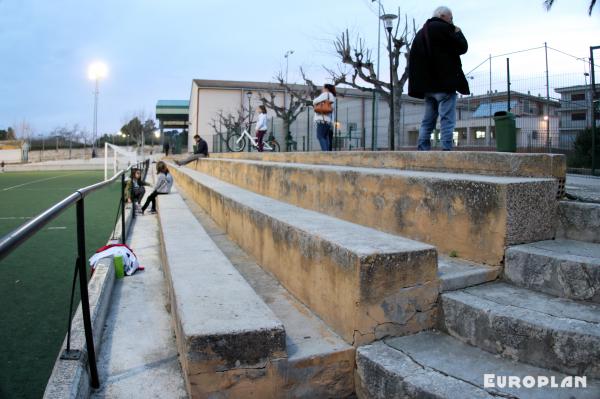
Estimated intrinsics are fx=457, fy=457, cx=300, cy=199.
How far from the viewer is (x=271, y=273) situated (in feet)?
12.1

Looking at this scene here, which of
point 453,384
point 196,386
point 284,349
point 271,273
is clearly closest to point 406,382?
point 453,384

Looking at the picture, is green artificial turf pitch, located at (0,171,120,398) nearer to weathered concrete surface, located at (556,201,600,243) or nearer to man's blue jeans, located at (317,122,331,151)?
weathered concrete surface, located at (556,201,600,243)

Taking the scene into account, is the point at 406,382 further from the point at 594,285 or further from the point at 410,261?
the point at 594,285

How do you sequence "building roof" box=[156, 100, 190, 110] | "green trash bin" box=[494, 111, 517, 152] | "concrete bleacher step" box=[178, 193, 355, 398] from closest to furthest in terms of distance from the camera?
1. "concrete bleacher step" box=[178, 193, 355, 398]
2. "green trash bin" box=[494, 111, 517, 152]
3. "building roof" box=[156, 100, 190, 110]

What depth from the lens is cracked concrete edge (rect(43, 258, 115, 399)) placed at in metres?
2.22

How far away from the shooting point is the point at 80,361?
8.32 ft

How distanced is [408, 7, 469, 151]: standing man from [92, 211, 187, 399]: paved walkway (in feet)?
11.7

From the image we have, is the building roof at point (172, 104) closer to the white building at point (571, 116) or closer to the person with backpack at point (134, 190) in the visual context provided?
the person with backpack at point (134, 190)

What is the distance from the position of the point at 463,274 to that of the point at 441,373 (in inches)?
29.5

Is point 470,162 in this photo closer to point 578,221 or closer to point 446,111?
point 578,221

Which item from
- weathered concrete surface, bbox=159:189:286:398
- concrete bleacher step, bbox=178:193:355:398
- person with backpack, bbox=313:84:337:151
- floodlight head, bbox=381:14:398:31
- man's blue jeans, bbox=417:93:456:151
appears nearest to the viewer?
weathered concrete surface, bbox=159:189:286:398

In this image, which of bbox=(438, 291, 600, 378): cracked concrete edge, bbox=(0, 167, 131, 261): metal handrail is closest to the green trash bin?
bbox=(438, 291, 600, 378): cracked concrete edge

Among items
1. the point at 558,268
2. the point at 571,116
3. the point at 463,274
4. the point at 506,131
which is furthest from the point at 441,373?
the point at 571,116

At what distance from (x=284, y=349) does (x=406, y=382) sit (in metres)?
0.61
